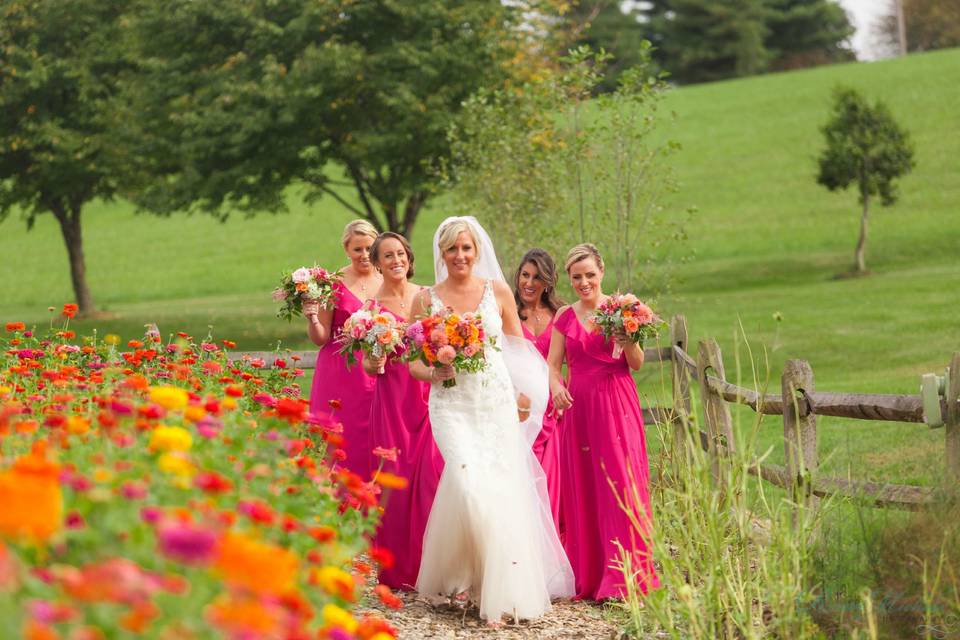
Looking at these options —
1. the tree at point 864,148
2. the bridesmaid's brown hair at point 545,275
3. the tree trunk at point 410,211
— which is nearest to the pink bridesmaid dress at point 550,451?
the bridesmaid's brown hair at point 545,275

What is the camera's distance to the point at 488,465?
295 inches

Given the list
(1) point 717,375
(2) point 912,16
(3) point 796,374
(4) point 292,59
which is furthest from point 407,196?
(2) point 912,16

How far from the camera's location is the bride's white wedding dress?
23.7 feet

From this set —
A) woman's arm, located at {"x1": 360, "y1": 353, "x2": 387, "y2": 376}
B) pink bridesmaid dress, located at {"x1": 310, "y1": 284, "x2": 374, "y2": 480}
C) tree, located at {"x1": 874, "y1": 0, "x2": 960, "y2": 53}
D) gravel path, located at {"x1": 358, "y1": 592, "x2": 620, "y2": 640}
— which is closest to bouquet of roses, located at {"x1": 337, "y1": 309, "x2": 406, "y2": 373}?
woman's arm, located at {"x1": 360, "y1": 353, "x2": 387, "y2": 376}

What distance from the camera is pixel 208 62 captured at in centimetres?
2348

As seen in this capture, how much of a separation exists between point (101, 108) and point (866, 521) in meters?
22.6

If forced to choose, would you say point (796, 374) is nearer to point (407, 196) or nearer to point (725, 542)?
point (725, 542)

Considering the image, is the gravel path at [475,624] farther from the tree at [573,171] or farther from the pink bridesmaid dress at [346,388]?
the tree at [573,171]

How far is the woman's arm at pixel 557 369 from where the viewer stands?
819 cm

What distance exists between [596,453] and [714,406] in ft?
3.79

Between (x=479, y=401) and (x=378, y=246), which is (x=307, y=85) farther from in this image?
(x=479, y=401)

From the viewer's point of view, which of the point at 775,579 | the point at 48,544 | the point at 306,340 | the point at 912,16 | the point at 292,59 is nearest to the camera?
the point at 48,544

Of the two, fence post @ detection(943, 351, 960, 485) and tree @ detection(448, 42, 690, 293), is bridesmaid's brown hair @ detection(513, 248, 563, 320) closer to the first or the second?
fence post @ detection(943, 351, 960, 485)

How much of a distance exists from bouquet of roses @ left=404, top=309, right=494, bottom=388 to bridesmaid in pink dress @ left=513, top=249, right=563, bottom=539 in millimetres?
1319
